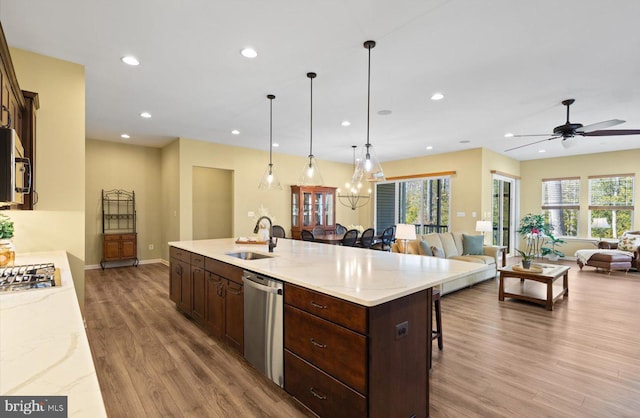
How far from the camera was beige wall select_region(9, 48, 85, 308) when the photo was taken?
290 cm

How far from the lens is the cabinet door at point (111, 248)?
634 cm

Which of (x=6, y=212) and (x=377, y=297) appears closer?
(x=377, y=297)

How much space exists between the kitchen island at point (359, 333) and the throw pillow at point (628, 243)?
6.88 metres

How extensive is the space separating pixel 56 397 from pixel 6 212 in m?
2.98

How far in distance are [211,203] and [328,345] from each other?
6.68 meters

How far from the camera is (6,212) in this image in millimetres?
2732

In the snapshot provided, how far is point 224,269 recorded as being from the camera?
283cm

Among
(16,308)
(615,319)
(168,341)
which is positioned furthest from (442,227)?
(16,308)

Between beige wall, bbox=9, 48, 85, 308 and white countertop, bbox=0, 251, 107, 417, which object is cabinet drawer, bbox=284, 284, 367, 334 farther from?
beige wall, bbox=9, 48, 85, 308

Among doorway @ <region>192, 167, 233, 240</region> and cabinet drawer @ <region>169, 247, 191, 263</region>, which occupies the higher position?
doorway @ <region>192, 167, 233, 240</region>

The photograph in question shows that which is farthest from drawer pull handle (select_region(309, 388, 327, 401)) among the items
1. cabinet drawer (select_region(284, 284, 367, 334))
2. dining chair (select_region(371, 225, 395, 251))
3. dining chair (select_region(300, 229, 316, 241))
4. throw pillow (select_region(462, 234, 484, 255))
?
dining chair (select_region(371, 225, 395, 251))

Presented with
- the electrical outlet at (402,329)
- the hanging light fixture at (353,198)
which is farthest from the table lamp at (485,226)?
the electrical outlet at (402,329)

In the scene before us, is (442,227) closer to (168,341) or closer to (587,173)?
(587,173)

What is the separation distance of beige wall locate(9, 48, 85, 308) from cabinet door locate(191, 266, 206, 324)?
42.4 inches
